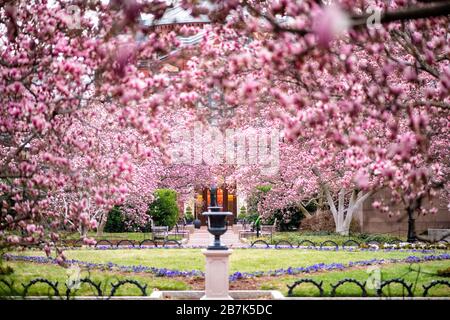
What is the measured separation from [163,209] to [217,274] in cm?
1588

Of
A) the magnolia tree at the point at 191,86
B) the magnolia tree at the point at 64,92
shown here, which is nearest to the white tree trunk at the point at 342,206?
the magnolia tree at the point at 191,86

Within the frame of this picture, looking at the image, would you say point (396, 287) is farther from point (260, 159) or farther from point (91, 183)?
point (260, 159)

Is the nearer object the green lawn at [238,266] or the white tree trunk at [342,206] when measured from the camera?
the green lawn at [238,266]

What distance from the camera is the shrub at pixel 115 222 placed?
24.5m

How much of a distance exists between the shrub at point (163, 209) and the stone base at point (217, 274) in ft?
51.1

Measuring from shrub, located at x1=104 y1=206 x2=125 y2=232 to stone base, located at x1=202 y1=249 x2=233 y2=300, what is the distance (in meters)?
15.9

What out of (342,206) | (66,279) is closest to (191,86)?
(66,279)

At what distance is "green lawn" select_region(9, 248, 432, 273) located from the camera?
44.8 feet

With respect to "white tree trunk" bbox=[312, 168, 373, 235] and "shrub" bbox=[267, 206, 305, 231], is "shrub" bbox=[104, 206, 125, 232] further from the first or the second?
"white tree trunk" bbox=[312, 168, 373, 235]

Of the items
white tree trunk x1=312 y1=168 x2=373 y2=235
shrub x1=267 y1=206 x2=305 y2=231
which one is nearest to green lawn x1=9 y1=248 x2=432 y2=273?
white tree trunk x1=312 y1=168 x2=373 y2=235

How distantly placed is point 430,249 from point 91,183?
13.7 m

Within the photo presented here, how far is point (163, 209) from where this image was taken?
24.7 meters

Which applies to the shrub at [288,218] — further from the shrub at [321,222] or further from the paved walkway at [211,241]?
the paved walkway at [211,241]

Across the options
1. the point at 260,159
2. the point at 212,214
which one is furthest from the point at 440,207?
the point at 212,214
